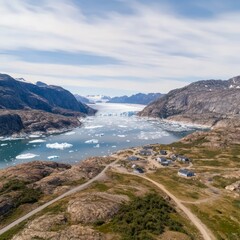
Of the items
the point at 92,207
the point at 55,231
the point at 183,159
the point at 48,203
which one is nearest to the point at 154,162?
the point at 183,159

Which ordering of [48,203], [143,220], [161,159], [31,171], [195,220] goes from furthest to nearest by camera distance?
[161,159], [31,171], [48,203], [195,220], [143,220]

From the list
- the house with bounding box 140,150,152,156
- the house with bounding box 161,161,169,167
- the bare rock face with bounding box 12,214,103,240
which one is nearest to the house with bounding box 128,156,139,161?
the house with bounding box 161,161,169,167

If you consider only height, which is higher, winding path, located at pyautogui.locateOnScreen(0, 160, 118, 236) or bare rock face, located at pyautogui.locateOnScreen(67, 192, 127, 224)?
bare rock face, located at pyautogui.locateOnScreen(67, 192, 127, 224)

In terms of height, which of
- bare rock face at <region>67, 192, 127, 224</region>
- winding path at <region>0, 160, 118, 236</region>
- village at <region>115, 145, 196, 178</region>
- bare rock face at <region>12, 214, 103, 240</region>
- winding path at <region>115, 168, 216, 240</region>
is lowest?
village at <region>115, 145, 196, 178</region>

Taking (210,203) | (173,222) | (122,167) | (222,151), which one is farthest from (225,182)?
(222,151)

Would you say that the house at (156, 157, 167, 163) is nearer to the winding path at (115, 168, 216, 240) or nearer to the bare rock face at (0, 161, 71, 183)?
the bare rock face at (0, 161, 71, 183)

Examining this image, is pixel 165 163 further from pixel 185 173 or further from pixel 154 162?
pixel 185 173

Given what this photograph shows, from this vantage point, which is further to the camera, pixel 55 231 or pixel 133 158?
pixel 133 158

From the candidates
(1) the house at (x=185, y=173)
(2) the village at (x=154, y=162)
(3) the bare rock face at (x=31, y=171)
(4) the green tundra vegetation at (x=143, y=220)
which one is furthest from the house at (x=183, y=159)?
(4) the green tundra vegetation at (x=143, y=220)
